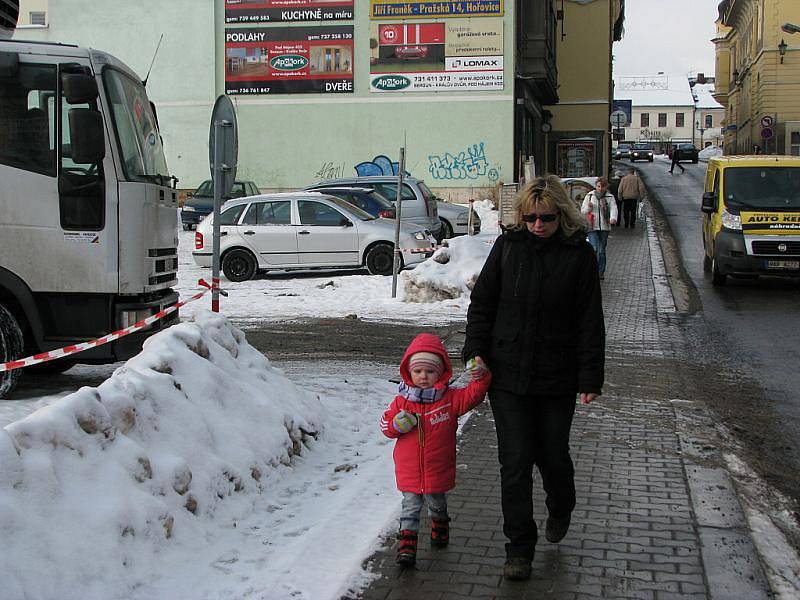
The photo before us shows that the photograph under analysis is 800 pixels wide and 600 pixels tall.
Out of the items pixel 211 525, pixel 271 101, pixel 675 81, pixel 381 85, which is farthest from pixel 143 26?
pixel 675 81

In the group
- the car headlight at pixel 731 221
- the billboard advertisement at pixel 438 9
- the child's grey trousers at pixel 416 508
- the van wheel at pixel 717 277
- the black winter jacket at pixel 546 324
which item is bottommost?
the child's grey trousers at pixel 416 508

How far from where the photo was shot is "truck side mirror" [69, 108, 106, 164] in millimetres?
8047

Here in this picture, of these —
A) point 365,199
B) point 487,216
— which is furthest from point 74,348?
point 487,216

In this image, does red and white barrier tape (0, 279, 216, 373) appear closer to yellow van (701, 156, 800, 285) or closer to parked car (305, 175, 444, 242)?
yellow van (701, 156, 800, 285)

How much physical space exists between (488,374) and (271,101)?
3408 centimetres

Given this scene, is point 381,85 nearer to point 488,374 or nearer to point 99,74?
point 99,74

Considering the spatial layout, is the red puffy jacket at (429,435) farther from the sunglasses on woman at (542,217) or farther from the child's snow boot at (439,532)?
the sunglasses on woman at (542,217)

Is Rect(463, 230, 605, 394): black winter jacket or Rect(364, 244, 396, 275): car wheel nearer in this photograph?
Rect(463, 230, 605, 394): black winter jacket

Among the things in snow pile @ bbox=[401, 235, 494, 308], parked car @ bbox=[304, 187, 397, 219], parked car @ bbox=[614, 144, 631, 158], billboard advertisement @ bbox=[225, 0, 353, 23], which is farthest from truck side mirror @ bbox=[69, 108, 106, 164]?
parked car @ bbox=[614, 144, 631, 158]

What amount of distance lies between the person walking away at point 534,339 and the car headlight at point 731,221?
13.2 metres

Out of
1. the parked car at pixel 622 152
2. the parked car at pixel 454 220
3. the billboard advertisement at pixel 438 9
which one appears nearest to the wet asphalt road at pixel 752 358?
the parked car at pixel 454 220

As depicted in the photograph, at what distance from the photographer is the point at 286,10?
37312mm

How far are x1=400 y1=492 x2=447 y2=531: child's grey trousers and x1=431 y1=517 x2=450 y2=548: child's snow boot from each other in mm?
24

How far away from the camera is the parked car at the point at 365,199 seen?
2241cm
